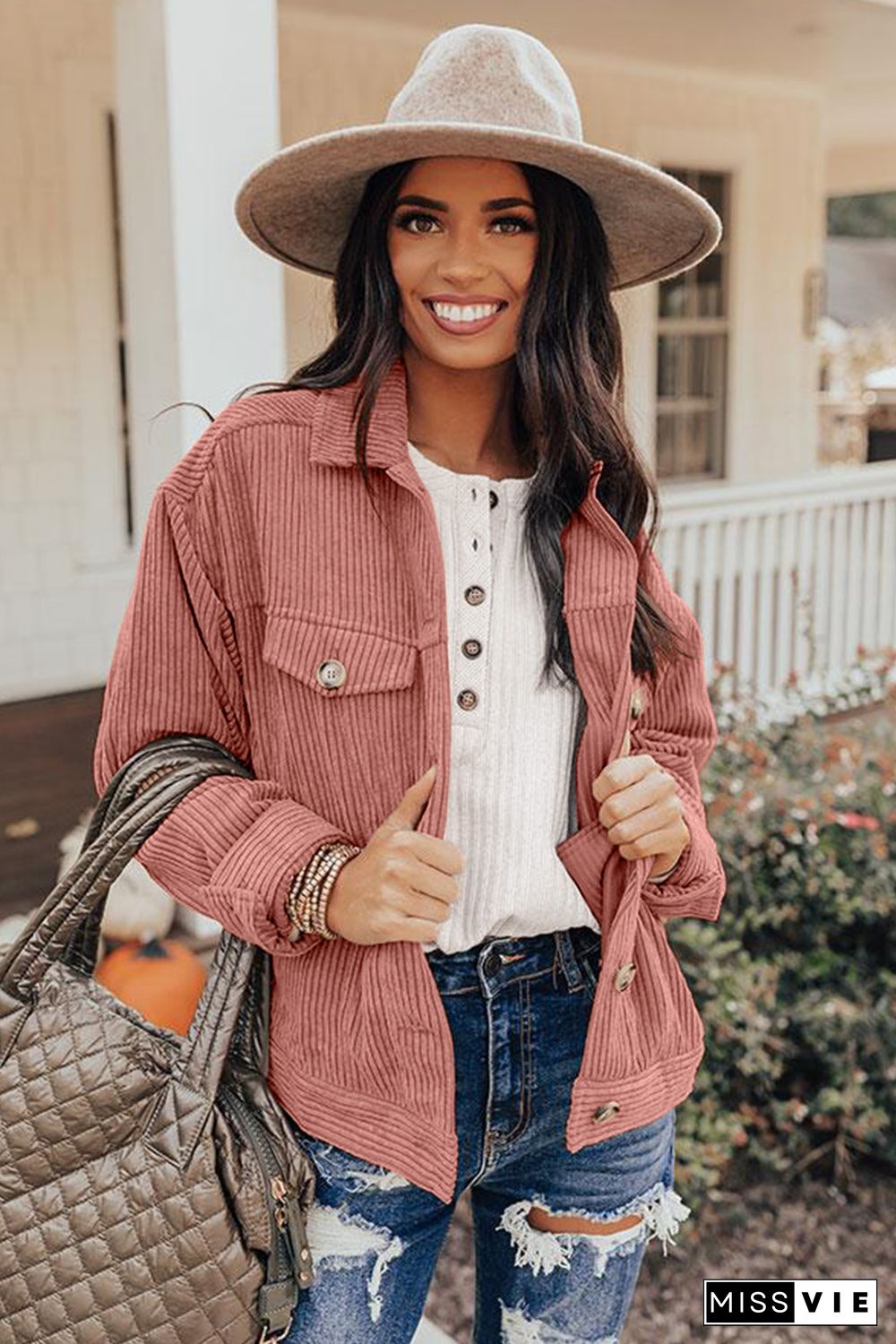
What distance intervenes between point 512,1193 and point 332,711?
51 cm

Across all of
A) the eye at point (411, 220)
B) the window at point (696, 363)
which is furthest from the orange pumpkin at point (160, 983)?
the window at point (696, 363)

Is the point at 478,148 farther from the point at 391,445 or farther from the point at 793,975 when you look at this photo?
the point at 793,975

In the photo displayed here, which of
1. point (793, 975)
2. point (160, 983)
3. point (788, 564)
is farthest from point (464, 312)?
point (788, 564)

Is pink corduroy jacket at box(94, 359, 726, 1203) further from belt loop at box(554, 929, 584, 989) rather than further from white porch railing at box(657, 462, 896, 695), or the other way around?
white porch railing at box(657, 462, 896, 695)

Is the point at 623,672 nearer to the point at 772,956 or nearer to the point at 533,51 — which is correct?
the point at 533,51

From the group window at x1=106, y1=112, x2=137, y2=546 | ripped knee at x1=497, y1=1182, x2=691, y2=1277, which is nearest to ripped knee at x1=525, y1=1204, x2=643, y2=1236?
ripped knee at x1=497, y1=1182, x2=691, y2=1277

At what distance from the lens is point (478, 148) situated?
1.24 meters

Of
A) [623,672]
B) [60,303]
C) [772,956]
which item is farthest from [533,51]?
[60,303]

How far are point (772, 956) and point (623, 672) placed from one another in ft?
6.65

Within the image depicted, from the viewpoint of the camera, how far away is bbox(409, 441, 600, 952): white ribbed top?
4.25 ft

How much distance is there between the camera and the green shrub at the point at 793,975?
289cm

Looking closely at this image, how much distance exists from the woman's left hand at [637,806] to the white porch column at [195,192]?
215cm

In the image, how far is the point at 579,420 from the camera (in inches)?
53.8

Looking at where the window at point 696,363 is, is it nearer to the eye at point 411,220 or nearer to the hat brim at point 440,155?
the hat brim at point 440,155
